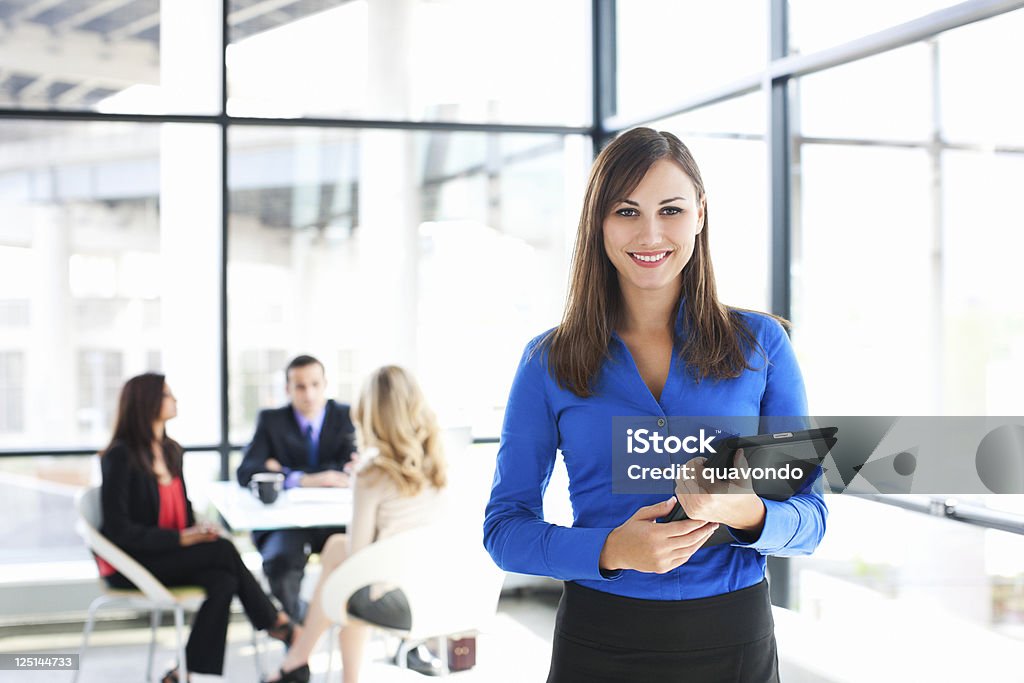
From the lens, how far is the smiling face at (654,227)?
4.05 feet

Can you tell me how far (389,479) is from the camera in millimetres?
3428

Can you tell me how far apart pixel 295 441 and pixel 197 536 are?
0.77m

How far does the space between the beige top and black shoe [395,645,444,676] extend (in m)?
0.89

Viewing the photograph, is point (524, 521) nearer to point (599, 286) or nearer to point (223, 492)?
point (599, 286)

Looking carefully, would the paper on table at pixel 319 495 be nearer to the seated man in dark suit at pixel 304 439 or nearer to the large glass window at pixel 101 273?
the seated man in dark suit at pixel 304 439

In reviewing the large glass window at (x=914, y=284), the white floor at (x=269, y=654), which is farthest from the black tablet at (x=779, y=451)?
the white floor at (x=269, y=654)

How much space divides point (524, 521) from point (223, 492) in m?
3.38

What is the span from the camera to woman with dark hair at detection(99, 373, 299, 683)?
3785 mm

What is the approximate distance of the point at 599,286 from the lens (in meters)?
1.34

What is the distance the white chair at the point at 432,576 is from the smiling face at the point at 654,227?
7.08ft

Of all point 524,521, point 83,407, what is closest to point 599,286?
point 524,521

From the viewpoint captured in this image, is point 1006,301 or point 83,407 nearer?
point 1006,301

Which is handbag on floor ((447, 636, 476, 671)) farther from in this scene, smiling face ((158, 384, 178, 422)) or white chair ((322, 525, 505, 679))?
smiling face ((158, 384, 178, 422))

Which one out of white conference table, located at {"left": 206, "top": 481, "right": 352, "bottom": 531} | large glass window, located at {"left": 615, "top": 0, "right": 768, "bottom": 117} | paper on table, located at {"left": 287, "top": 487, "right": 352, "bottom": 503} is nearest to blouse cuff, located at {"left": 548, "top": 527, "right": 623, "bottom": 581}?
white conference table, located at {"left": 206, "top": 481, "right": 352, "bottom": 531}
